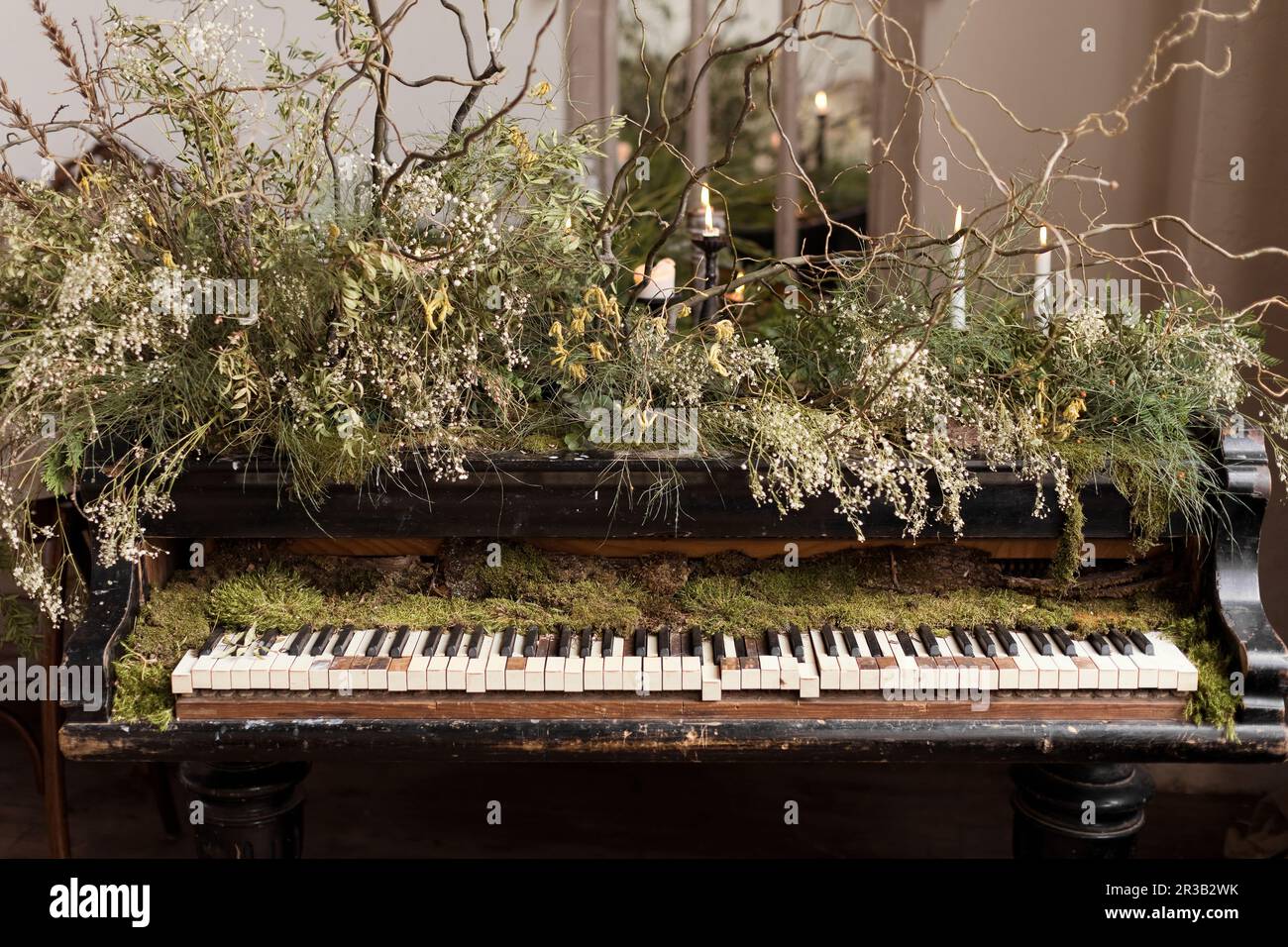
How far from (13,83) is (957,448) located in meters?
3.14

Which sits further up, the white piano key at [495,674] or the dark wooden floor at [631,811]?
the white piano key at [495,674]

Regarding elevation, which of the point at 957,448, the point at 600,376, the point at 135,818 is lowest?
the point at 135,818

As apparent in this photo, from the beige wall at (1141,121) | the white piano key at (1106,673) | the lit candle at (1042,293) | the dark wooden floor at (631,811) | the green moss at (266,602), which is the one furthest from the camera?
the dark wooden floor at (631,811)

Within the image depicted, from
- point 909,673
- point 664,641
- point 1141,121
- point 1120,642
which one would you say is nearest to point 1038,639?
point 1120,642

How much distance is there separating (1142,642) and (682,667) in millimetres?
870

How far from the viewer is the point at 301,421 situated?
204 centimetres

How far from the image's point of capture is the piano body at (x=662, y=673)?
6.76 feet

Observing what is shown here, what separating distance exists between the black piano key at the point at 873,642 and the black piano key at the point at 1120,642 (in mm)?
444

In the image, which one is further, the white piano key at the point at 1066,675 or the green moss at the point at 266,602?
the green moss at the point at 266,602

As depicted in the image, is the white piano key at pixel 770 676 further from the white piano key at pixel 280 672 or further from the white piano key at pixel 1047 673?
the white piano key at pixel 280 672

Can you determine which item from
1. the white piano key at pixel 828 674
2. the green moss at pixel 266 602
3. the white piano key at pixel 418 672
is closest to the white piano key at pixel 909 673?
the white piano key at pixel 828 674

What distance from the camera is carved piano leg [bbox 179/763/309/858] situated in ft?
7.32
